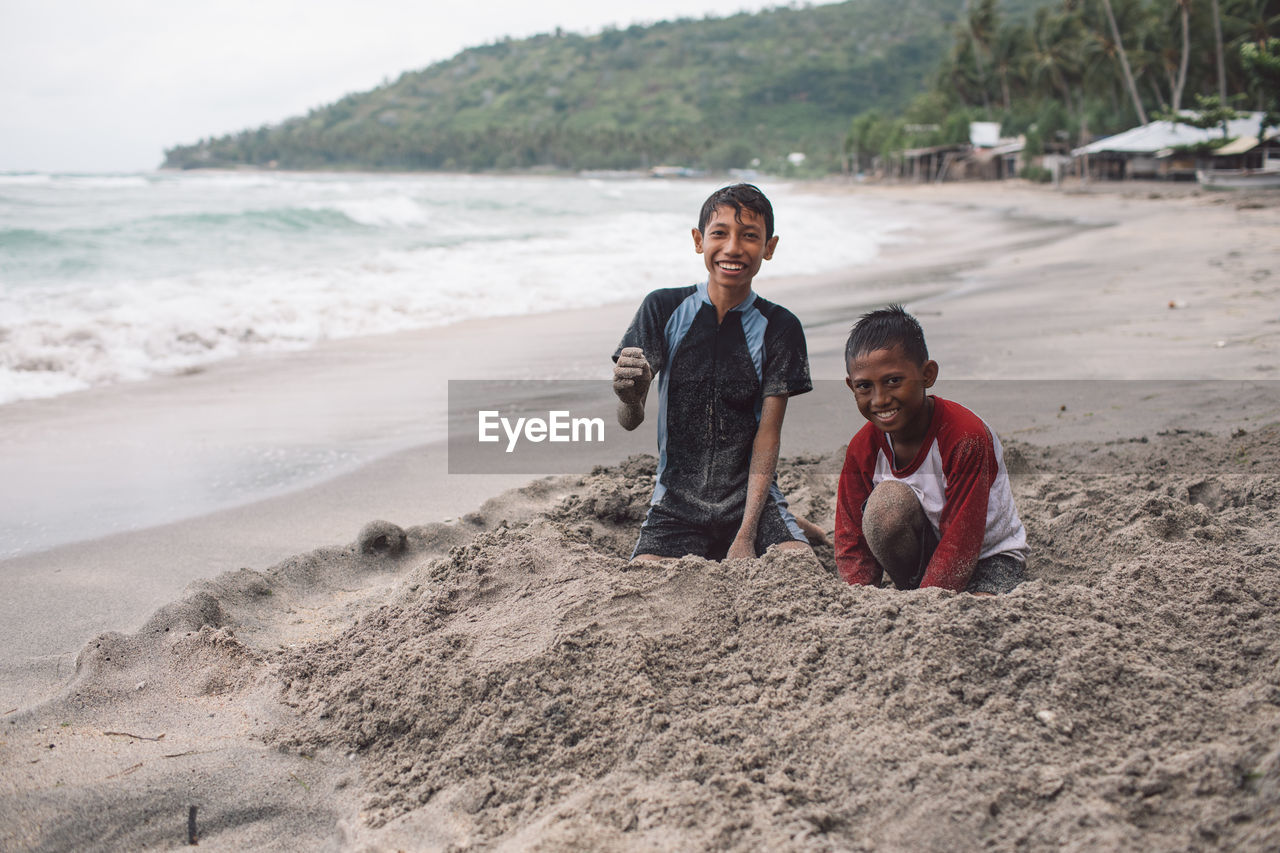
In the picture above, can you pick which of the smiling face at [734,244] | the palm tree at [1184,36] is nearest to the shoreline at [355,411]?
the smiling face at [734,244]

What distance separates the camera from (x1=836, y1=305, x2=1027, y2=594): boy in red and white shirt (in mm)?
2252

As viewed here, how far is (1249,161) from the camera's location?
30.1 metres

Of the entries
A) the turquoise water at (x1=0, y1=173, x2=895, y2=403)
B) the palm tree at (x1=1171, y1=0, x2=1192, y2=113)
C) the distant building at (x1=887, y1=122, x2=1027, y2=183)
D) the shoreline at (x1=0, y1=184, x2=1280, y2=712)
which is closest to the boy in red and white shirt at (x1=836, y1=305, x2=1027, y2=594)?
the shoreline at (x1=0, y1=184, x2=1280, y2=712)

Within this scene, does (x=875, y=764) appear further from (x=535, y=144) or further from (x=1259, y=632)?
(x=535, y=144)

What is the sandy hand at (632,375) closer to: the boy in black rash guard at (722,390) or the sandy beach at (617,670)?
the boy in black rash guard at (722,390)

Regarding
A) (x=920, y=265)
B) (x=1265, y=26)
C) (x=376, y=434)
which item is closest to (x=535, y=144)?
(x=1265, y=26)

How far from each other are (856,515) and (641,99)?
134668 millimetres

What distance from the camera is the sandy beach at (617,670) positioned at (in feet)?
5.07

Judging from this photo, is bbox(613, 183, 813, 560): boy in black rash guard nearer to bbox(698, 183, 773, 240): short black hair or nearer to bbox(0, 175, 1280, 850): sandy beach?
bbox(698, 183, 773, 240): short black hair

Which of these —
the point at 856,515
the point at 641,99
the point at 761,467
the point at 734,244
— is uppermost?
the point at 641,99

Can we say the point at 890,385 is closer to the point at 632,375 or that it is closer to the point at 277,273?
the point at 632,375

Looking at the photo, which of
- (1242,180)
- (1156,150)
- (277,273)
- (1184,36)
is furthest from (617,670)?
(1184,36)

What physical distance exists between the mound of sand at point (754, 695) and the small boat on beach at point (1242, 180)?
25135mm

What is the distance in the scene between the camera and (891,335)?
2232 mm
